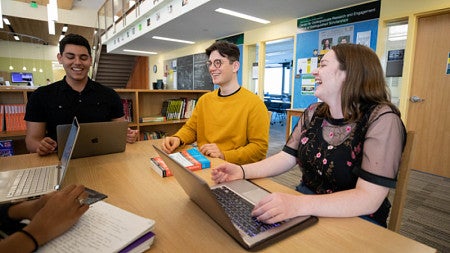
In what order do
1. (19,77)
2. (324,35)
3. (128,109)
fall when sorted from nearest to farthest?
(128,109)
(324,35)
(19,77)

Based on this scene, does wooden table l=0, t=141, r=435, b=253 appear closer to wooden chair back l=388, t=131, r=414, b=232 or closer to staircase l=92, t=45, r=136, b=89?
wooden chair back l=388, t=131, r=414, b=232

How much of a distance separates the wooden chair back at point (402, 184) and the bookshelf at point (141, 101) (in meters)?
2.74

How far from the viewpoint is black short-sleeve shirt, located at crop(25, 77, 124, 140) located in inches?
67.6

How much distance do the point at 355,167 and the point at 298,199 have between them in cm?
35

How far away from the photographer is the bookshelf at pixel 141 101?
253 cm

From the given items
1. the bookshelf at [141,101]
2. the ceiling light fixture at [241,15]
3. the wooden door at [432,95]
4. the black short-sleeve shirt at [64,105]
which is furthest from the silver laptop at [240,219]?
the ceiling light fixture at [241,15]

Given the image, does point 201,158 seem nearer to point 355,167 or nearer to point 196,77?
point 355,167

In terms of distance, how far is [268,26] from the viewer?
546cm

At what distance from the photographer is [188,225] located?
693 mm

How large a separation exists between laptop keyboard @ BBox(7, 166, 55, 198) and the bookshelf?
1824mm

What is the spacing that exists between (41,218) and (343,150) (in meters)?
0.98

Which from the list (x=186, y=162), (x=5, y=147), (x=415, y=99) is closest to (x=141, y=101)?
(x=5, y=147)

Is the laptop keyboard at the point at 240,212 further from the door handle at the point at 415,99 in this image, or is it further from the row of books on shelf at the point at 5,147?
the door handle at the point at 415,99

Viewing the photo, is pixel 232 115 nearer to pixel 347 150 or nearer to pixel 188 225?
pixel 347 150
